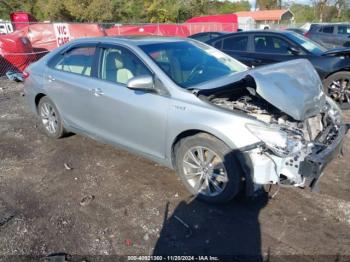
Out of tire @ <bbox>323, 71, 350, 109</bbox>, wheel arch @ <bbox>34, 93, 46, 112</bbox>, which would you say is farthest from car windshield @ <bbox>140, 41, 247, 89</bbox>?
tire @ <bbox>323, 71, 350, 109</bbox>

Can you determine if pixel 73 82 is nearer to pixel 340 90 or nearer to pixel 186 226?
pixel 186 226

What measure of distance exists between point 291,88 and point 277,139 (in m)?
0.72

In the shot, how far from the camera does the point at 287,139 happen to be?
3023mm

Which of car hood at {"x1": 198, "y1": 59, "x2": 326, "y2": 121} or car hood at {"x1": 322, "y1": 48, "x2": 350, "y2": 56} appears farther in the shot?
car hood at {"x1": 322, "y1": 48, "x2": 350, "y2": 56}

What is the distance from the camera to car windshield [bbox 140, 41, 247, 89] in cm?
379

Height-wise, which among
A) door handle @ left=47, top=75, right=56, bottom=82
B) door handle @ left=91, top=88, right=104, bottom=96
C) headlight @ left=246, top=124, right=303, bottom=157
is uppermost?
door handle @ left=47, top=75, right=56, bottom=82

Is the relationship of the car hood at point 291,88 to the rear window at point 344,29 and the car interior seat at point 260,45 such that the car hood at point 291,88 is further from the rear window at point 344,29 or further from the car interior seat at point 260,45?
the rear window at point 344,29

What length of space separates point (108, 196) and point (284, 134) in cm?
209

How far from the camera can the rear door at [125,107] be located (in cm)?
369

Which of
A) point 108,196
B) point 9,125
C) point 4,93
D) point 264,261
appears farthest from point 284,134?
point 4,93

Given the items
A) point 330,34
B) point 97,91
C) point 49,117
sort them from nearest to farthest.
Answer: point 97,91, point 49,117, point 330,34

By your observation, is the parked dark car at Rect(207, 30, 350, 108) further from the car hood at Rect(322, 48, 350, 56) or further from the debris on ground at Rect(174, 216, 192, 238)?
the debris on ground at Rect(174, 216, 192, 238)

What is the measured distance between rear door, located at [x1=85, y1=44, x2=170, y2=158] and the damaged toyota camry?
0.01 meters

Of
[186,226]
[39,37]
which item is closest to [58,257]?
[186,226]
